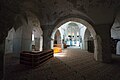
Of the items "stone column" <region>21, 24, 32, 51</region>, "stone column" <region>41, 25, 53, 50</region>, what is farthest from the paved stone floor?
"stone column" <region>21, 24, 32, 51</region>

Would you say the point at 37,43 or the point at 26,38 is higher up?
the point at 26,38

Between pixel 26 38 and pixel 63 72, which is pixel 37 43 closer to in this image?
pixel 26 38

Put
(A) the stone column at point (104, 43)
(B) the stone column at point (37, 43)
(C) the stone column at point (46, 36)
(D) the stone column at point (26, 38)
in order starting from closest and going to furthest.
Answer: (A) the stone column at point (104, 43), (C) the stone column at point (46, 36), (D) the stone column at point (26, 38), (B) the stone column at point (37, 43)

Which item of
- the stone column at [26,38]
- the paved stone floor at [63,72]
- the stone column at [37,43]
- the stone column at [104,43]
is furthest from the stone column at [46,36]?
the stone column at [37,43]

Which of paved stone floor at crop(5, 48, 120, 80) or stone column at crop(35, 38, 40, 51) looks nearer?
paved stone floor at crop(5, 48, 120, 80)

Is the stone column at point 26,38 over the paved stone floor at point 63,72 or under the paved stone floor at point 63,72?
over

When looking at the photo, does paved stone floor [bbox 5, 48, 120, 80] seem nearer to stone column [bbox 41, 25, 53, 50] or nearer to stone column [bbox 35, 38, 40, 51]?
stone column [bbox 41, 25, 53, 50]

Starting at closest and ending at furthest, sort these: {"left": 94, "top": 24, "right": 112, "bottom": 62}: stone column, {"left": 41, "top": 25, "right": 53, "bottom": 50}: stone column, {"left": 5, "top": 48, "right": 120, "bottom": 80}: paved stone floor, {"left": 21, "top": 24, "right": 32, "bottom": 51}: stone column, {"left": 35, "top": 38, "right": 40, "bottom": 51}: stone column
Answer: {"left": 5, "top": 48, "right": 120, "bottom": 80}: paved stone floor, {"left": 94, "top": 24, "right": 112, "bottom": 62}: stone column, {"left": 41, "top": 25, "right": 53, "bottom": 50}: stone column, {"left": 21, "top": 24, "right": 32, "bottom": 51}: stone column, {"left": 35, "top": 38, "right": 40, "bottom": 51}: stone column

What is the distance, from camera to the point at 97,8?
5.62 m

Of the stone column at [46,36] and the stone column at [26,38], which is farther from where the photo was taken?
the stone column at [26,38]

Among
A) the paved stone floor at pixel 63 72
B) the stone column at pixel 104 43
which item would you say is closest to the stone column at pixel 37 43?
the paved stone floor at pixel 63 72

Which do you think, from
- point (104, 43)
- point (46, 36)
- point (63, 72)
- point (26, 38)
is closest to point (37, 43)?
point (26, 38)

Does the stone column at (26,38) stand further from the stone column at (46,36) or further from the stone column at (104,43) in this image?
the stone column at (104,43)

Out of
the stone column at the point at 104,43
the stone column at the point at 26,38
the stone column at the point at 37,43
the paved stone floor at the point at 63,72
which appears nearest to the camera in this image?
the paved stone floor at the point at 63,72
